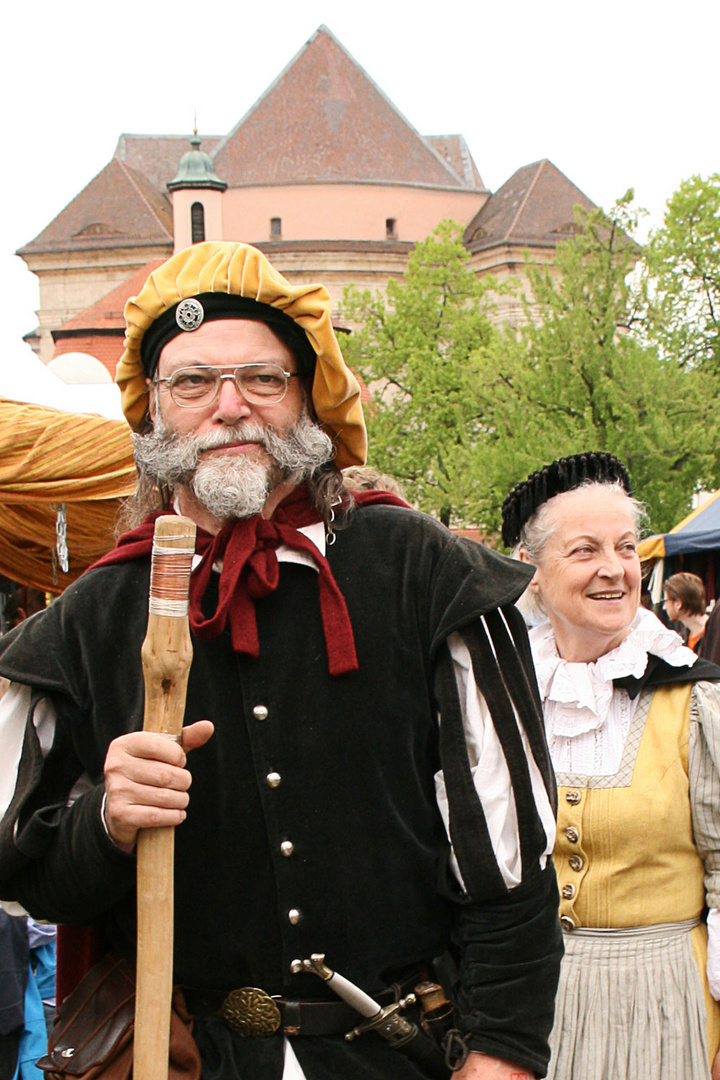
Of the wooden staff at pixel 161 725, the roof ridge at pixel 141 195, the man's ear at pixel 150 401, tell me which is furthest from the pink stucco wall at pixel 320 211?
the wooden staff at pixel 161 725

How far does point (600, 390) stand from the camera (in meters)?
19.0

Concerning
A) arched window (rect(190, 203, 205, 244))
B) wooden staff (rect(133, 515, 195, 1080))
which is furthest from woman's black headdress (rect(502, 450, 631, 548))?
arched window (rect(190, 203, 205, 244))

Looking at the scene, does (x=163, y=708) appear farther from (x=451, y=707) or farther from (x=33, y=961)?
(x=33, y=961)

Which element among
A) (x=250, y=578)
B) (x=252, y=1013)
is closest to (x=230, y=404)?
(x=250, y=578)

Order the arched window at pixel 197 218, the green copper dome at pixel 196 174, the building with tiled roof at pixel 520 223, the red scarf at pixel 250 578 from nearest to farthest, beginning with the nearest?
the red scarf at pixel 250 578, the building with tiled roof at pixel 520 223, the green copper dome at pixel 196 174, the arched window at pixel 197 218

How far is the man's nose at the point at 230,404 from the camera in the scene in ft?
7.09

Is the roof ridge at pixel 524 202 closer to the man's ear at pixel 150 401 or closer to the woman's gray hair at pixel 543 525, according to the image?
the woman's gray hair at pixel 543 525

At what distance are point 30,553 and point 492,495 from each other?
17.9 metres

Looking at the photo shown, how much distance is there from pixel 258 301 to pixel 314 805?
0.88 meters

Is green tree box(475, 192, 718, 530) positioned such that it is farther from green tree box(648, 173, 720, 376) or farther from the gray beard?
the gray beard

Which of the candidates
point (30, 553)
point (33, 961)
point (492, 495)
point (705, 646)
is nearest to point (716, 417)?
point (492, 495)

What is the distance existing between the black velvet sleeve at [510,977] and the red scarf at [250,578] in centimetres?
46

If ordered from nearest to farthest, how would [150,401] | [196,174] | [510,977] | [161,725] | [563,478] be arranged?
1. [161,725]
2. [510,977]
3. [150,401]
4. [563,478]
5. [196,174]

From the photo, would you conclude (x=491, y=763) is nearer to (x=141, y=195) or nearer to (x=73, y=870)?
(x=73, y=870)
